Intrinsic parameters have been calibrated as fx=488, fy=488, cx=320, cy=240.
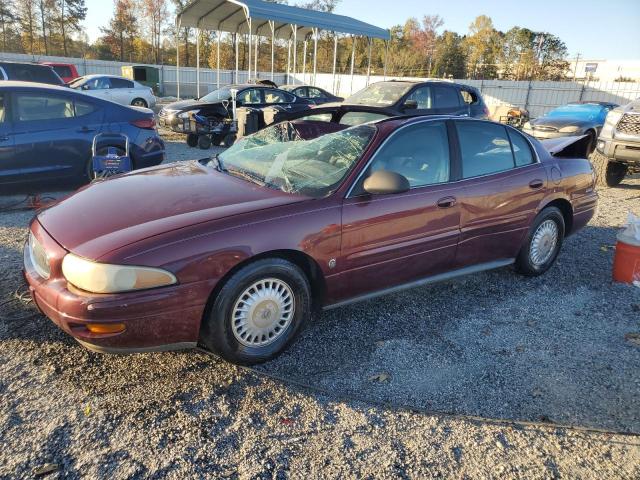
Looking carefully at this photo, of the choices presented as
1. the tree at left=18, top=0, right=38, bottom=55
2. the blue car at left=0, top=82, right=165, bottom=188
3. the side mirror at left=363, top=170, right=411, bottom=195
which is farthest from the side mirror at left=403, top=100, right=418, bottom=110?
the tree at left=18, top=0, right=38, bottom=55

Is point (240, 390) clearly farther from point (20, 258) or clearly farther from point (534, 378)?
point (20, 258)

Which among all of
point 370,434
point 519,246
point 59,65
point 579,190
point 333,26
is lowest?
point 370,434

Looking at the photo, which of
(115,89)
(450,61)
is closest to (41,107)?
(115,89)

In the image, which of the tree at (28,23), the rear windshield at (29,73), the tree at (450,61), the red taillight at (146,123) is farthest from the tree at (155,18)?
the red taillight at (146,123)

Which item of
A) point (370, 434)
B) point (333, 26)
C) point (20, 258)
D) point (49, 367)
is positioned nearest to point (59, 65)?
point (333, 26)

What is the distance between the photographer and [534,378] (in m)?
3.11

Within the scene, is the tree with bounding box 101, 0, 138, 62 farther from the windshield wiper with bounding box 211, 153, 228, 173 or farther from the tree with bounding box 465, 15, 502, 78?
the windshield wiper with bounding box 211, 153, 228, 173

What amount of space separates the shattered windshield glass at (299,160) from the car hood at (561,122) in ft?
36.2

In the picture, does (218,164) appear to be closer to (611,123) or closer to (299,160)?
(299,160)

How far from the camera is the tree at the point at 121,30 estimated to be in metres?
47.3

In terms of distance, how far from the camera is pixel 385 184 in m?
3.18

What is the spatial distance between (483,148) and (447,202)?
0.77m

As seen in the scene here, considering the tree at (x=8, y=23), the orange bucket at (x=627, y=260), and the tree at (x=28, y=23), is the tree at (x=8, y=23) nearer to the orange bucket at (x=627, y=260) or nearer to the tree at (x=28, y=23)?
the tree at (x=28, y=23)

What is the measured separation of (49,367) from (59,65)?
20544 millimetres
